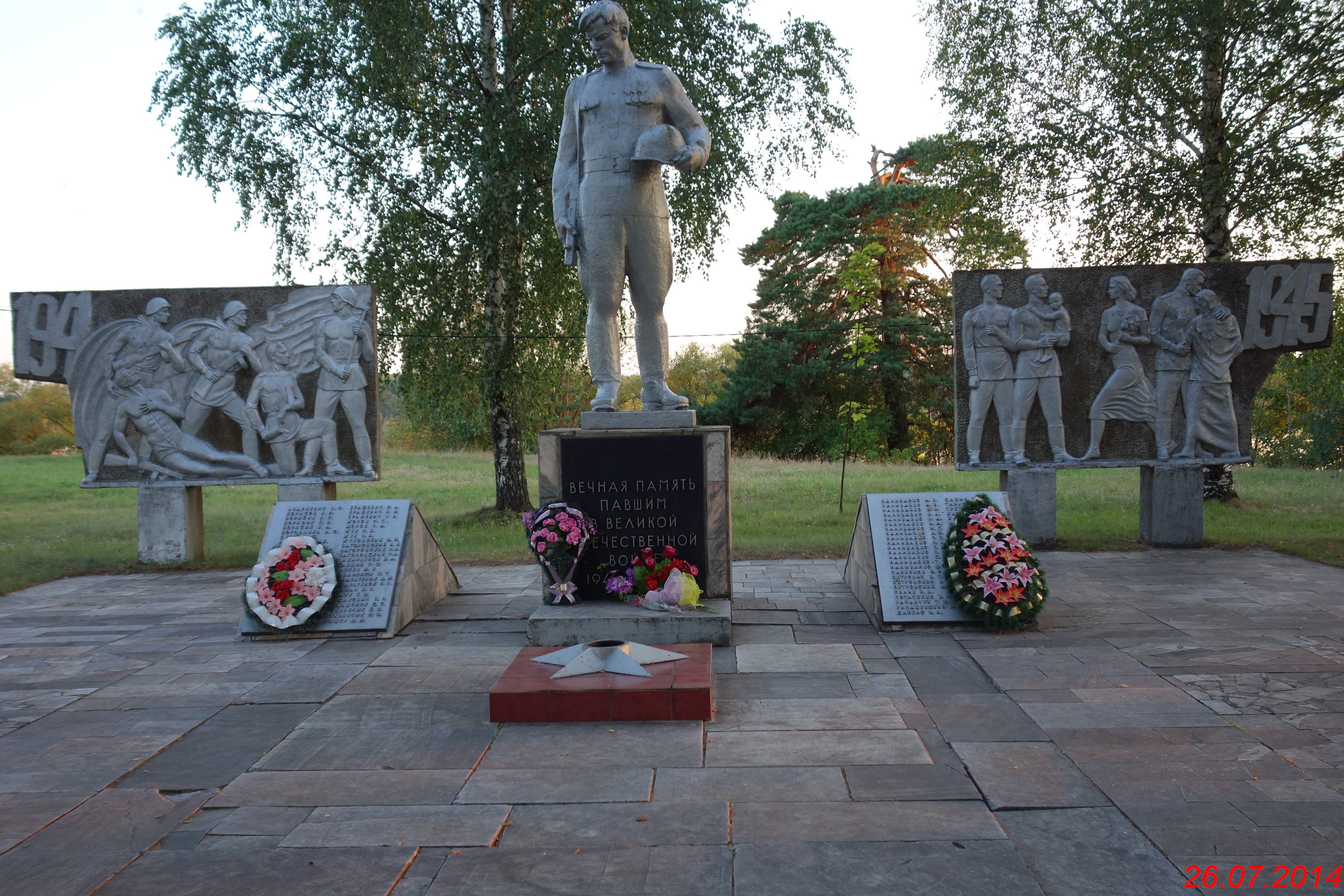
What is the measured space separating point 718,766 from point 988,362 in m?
6.07

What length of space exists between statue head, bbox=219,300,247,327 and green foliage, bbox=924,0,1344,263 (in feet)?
28.9

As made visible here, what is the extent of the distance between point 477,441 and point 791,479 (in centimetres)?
1441

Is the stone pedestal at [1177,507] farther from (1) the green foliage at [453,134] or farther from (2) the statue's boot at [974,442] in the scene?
(1) the green foliage at [453,134]

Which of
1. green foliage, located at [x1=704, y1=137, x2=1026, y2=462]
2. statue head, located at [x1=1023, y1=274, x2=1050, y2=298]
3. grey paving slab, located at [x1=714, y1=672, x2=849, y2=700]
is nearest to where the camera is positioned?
grey paving slab, located at [x1=714, y1=672, x2=849, y2=700]

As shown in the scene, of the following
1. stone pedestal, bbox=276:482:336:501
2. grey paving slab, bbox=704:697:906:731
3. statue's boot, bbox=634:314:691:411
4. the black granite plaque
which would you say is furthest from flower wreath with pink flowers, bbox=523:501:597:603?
stone pedestal, bbox=276:482:336:501

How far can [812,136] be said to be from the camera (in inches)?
446

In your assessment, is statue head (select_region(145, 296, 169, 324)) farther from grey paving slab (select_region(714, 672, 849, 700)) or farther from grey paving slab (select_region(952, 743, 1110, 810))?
grey paving slab (select_region(952, 743, 1110, 810))

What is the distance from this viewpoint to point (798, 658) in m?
5.22

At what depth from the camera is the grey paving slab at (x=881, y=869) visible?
263cm

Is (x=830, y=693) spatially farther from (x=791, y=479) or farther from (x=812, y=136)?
(x=791, y=479)

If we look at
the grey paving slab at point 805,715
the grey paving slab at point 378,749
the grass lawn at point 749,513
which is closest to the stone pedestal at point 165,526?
the grass lawn at point 749,513

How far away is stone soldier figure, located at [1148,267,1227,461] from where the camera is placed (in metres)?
8.65

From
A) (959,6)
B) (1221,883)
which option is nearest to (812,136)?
(959,6)

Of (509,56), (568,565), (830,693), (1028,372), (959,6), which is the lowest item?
(830,693)
